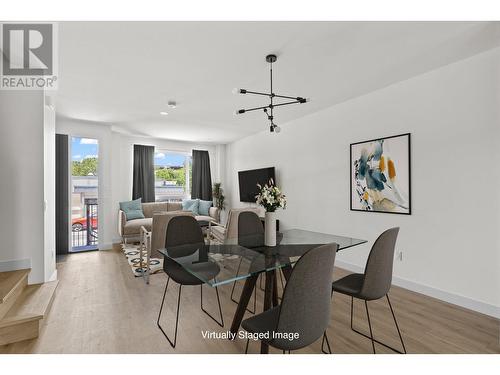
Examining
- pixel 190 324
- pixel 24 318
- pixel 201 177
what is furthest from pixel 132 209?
pixel 190 324

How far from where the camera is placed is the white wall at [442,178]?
2512 millimetres

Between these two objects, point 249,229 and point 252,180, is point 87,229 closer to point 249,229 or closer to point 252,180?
point 252,180

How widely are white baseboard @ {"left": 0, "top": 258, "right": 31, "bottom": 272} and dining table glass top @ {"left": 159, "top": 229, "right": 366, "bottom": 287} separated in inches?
69.2

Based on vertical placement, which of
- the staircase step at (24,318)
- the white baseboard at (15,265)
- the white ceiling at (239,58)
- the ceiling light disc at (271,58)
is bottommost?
the staircase step at (24,318)

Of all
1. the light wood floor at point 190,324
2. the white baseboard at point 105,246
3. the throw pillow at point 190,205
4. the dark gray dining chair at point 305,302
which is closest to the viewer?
the dark gray dining chair at point 305,302

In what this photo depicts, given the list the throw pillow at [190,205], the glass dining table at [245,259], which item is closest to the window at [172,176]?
the throw pillow at [190,205]

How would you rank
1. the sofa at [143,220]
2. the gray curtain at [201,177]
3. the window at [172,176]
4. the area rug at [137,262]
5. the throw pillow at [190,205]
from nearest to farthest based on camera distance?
1. the area rug at [137,262]
2. the sofa at [143,220]
3. the throw pillow at [190,205]
4. the window at [172,176]
5. the gray curtain at [201,177]

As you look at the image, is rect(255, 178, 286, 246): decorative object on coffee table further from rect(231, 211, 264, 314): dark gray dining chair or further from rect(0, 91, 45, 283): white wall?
rect(0, 91, 45, 283): white wall

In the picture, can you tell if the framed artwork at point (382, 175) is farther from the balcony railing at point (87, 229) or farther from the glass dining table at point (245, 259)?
the balcony railing at point (87, 229)

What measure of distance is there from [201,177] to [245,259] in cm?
573

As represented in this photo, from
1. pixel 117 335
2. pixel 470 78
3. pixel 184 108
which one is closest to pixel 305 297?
pixel 117 335

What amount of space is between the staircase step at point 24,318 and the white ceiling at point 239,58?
2.37 meters

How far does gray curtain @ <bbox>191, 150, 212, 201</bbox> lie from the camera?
737 cm
